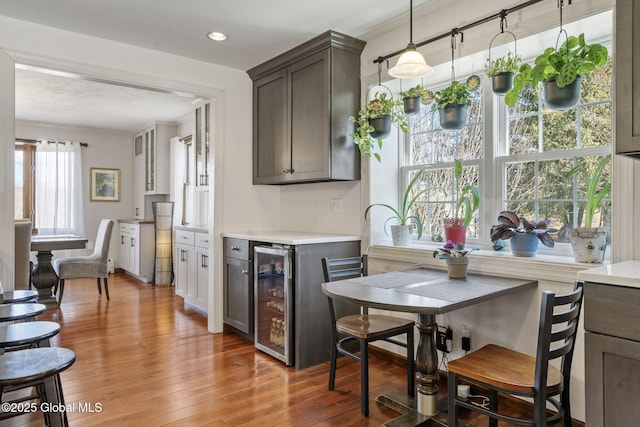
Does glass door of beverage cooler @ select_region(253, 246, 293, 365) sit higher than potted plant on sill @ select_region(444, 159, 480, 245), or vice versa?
potted plant on sill @ select_region(444, 159, 480, 245)

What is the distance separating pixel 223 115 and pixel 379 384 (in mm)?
2726

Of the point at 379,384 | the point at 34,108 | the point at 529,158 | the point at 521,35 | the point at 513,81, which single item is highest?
the point at 34,108

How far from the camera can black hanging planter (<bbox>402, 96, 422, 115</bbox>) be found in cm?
270

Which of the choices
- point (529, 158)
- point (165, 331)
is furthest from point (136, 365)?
point (529, 158)

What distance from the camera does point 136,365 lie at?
295 centimetres

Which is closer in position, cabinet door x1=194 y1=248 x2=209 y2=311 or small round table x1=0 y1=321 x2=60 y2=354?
small round table x1=0 y1=321 x2=60 y2=354

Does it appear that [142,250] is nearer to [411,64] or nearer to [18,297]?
[18,297]

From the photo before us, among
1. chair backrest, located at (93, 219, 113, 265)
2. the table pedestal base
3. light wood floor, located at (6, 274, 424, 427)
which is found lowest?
light wood floor, located at (6, 274, 424, 427)

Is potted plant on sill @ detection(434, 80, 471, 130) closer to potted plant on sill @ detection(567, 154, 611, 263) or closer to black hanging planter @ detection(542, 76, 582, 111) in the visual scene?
black hanging planter @ detection(542, 76, 582, 111)

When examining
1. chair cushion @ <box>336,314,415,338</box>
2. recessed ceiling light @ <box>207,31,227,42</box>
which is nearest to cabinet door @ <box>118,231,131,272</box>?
recessed ceiling light @ <box>207,31,227,42</box>

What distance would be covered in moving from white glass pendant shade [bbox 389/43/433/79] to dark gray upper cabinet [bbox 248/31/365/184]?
95 centimetres

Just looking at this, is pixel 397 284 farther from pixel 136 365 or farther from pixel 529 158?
pixel 136 365

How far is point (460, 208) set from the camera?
285 centimetres

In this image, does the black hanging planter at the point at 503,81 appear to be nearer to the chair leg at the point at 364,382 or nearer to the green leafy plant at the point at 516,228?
the green leafy plant at the point at 516,228
